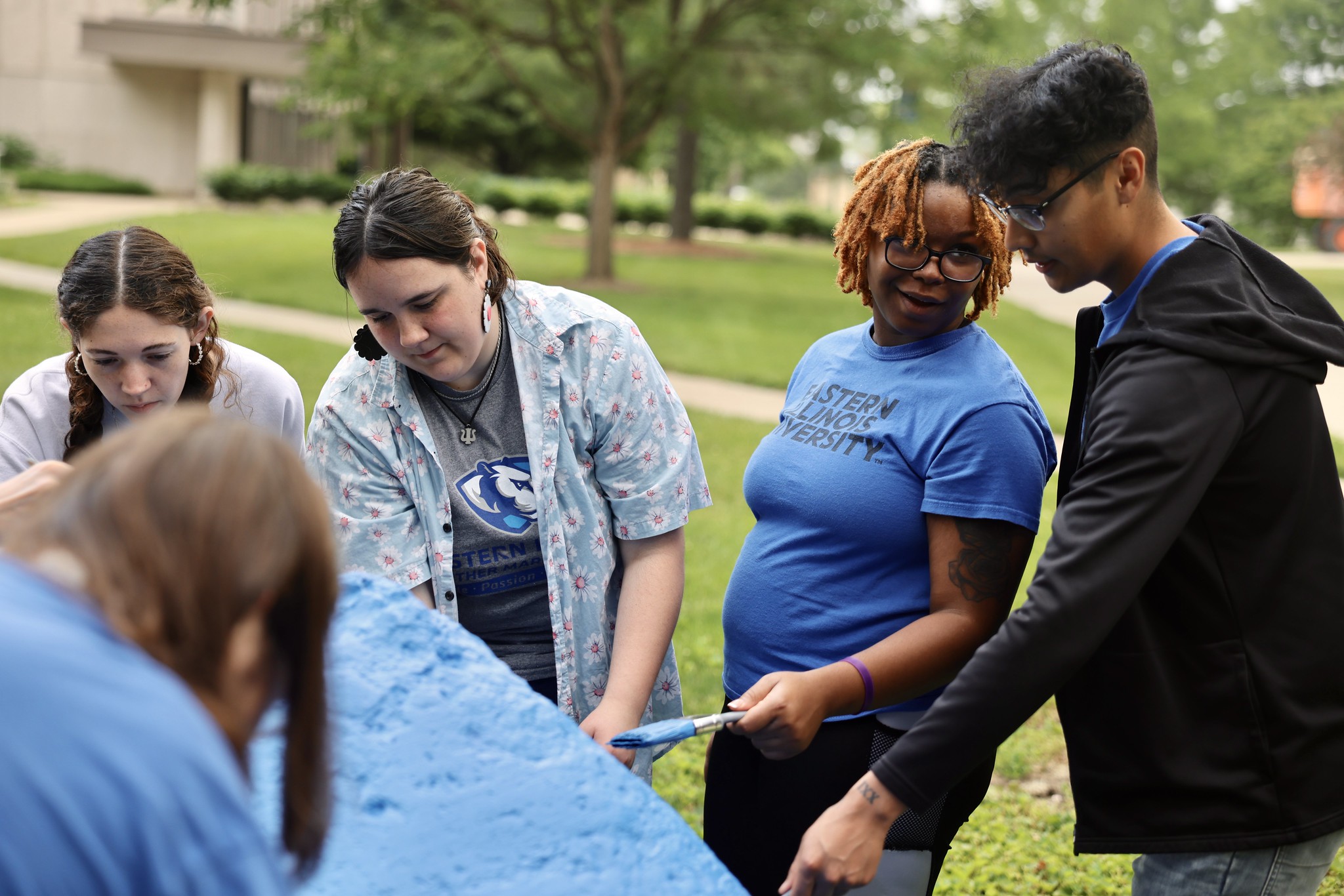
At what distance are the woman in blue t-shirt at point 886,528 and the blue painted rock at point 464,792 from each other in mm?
343

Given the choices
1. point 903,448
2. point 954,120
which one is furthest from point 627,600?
point 954,120

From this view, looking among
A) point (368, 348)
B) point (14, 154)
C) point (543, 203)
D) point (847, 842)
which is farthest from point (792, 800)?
point (14, 154)

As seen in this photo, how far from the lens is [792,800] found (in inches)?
89.3

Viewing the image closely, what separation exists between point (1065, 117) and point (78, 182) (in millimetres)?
30790

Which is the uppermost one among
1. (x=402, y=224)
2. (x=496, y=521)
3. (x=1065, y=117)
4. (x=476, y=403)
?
(x=1065, y=117)

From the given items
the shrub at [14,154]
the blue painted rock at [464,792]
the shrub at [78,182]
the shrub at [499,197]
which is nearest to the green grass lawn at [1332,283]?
the shrub at [499,197]

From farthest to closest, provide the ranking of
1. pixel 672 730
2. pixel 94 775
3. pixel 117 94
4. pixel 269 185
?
pixel 117 94 < pixel 269 185 < pixel 672 730 < pixel 94 775

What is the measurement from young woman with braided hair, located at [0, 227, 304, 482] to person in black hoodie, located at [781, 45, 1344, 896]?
5.82 ft

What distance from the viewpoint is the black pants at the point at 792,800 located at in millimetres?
2193

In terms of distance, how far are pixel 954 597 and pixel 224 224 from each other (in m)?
23.0

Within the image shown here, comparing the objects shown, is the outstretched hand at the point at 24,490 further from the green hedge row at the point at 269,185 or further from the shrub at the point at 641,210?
the shrub at the point at 641,210

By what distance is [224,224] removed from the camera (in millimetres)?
22844

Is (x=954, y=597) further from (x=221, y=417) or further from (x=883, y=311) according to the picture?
(x=221, y=417)

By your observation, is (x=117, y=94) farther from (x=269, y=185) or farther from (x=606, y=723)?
(x=606, y=723)
